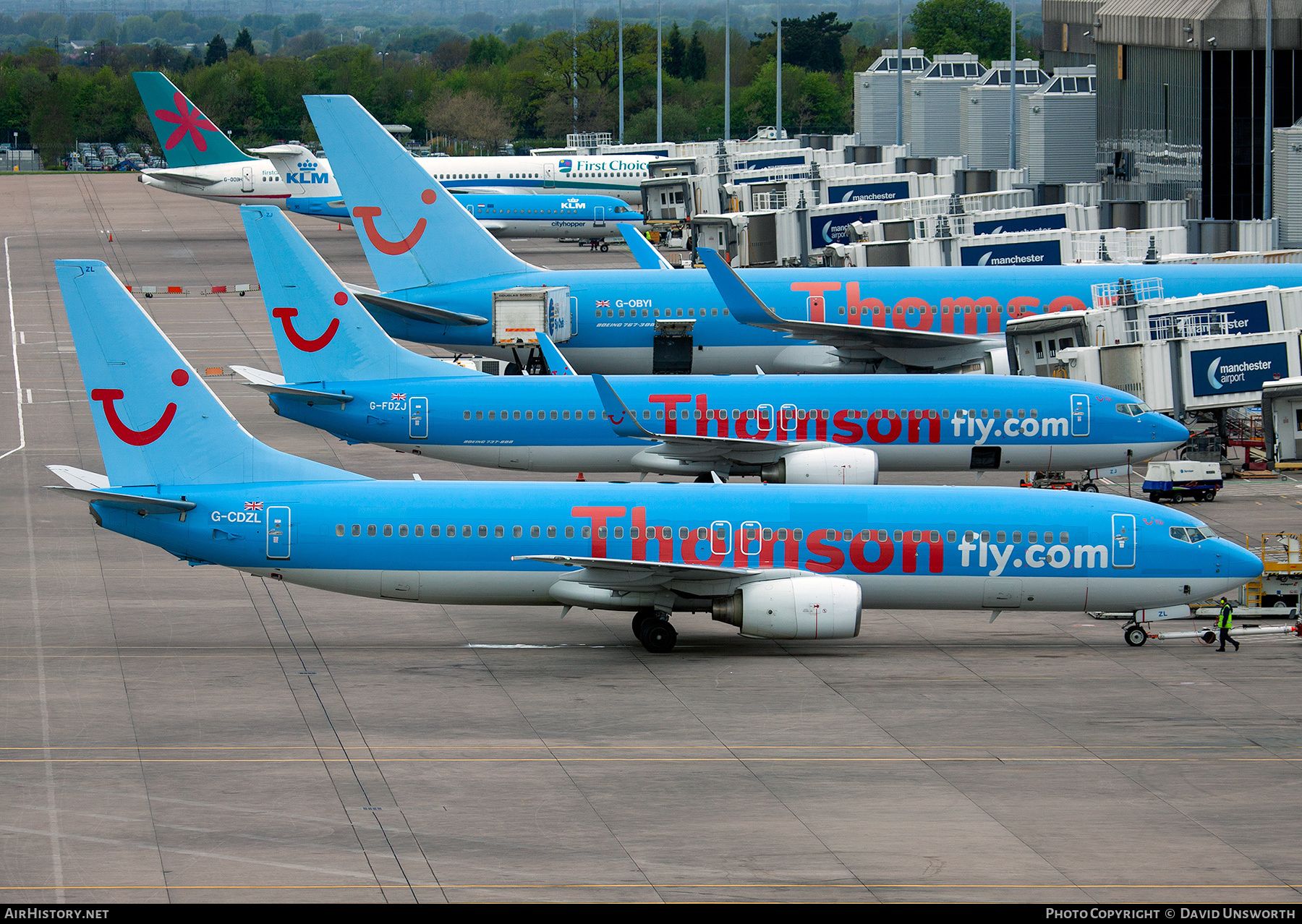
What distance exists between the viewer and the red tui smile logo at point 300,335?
4897 centimetres

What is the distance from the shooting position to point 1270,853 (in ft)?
86.5

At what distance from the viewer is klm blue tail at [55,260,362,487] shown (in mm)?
36469

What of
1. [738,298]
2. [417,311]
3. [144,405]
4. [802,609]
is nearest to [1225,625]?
[802,609]

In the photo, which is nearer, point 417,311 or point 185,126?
point 417,311

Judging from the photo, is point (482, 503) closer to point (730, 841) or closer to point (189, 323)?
point (730, 841)

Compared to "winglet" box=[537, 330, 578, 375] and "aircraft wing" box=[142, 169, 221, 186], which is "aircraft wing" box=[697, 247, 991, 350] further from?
"aircraft wing" box=[142, 169, 221, 186]

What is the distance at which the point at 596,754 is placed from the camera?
31.1m

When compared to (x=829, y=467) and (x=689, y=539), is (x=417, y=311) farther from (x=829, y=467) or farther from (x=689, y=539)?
(x=689, y=539)

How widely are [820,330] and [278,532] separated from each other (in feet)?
91.7

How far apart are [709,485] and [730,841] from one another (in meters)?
13.1

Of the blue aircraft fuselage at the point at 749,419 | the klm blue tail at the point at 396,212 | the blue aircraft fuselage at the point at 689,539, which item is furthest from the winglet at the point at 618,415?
the klm blue tail at the point at 396,212

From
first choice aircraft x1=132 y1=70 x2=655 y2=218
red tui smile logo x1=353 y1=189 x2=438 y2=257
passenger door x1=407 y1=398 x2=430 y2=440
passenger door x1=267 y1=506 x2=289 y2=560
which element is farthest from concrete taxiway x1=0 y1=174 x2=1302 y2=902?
first choice aircraft x1=132 y1=70 x2=655 y2=218

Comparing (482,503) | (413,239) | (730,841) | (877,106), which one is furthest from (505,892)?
(877,106)

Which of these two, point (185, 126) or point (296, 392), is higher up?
point (185, 126)
